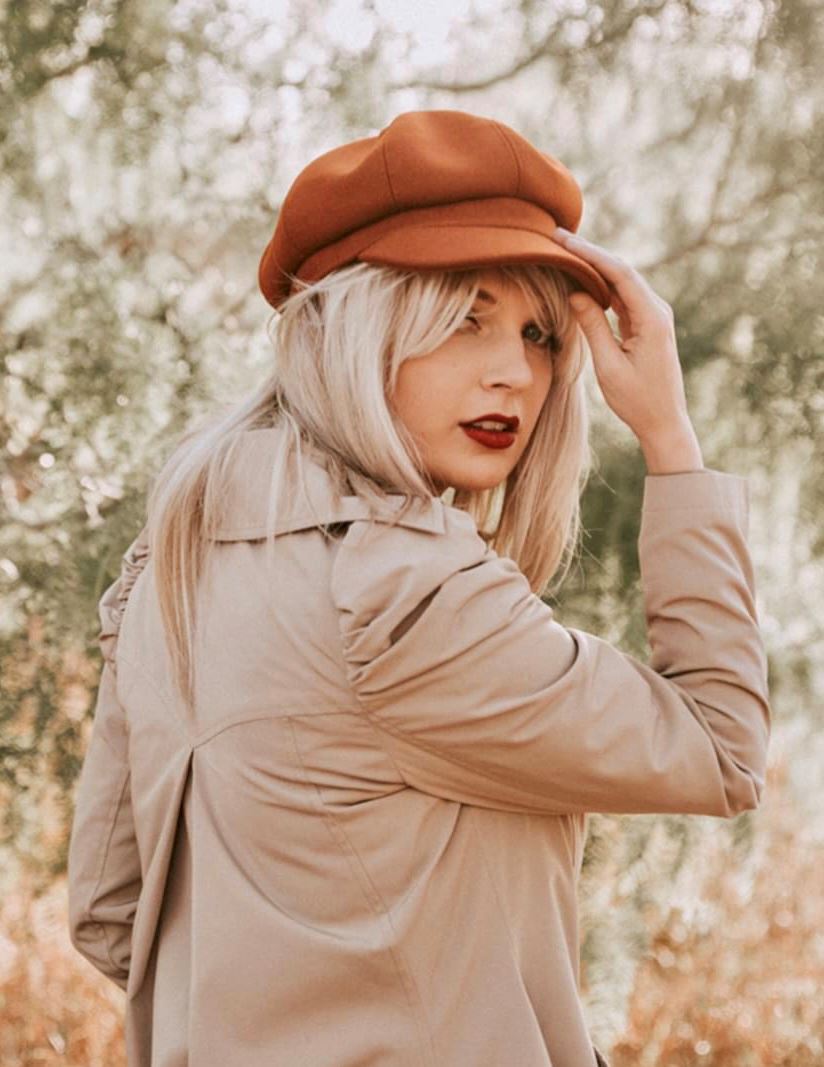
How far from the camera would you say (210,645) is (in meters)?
1.42

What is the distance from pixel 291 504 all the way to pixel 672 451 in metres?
0.44

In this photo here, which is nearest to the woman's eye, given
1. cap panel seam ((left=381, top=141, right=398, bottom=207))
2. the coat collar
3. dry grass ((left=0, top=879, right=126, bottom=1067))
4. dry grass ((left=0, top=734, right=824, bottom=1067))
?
cap panel seam ((left=381, top=141, right=398, bottom=207))

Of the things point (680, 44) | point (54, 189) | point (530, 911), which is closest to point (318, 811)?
point (530, 911)

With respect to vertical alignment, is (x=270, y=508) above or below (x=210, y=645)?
above

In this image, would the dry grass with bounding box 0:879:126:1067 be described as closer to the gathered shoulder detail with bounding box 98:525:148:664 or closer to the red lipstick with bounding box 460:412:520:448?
the gathered shoulder detail with bounding box 98:525:148:664

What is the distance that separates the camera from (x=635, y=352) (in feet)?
5.42

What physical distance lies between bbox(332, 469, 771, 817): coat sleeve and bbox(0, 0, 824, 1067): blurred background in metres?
1.33

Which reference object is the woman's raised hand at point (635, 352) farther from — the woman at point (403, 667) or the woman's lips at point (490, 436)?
the woman's lips at point (490, 436)

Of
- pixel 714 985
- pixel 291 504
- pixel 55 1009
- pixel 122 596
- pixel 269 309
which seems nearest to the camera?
pixel 291 504

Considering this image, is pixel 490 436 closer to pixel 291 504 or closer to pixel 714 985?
pixel 291 504

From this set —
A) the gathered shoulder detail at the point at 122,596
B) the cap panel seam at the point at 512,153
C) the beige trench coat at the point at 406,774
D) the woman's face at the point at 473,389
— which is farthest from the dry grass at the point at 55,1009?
the cap panel seam at the point at 512,153

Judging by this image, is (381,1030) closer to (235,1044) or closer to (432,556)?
(235,1044)

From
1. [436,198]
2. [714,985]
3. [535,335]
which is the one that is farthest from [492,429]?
[714,985]

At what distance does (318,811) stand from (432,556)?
264 millimetres
